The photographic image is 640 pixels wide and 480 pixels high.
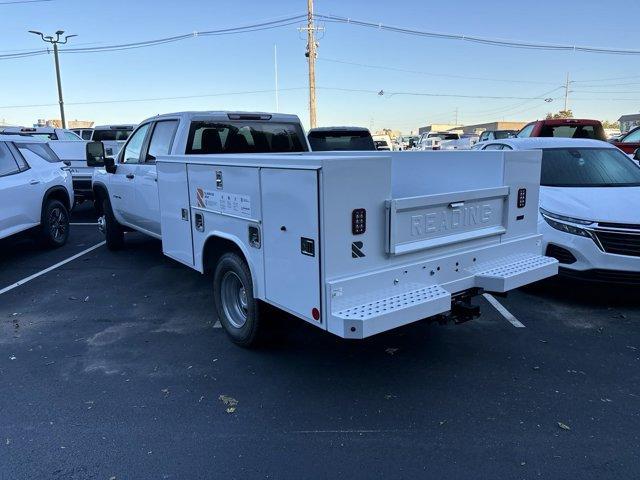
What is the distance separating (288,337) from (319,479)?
6.89 ft

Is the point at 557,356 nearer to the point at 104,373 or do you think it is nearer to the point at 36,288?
the point at 104,373

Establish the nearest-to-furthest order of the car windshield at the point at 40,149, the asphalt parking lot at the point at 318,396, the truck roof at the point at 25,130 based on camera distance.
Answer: the asphalt parking lot at the point at 318,396 → the car windshield at the point at 40,149 → the truck roof at the point at 25,130

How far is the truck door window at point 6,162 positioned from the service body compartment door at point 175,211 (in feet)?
12.8

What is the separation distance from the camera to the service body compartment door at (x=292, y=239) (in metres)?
3.30

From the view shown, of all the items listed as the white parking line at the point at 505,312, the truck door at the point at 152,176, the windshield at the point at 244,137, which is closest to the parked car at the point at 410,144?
the windshield at the point at 244,137

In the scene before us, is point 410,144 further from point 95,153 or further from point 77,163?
point 95,153

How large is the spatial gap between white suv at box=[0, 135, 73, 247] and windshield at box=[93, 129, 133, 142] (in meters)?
5.02

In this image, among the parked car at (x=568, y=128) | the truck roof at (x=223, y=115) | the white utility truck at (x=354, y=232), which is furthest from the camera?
the parked car at (x=568, y=128)

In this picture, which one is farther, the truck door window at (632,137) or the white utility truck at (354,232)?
the truck door window at (632,137)

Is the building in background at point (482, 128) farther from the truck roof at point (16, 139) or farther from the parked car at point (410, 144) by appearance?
the truck roof at point (16, 139)

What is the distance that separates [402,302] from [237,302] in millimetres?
1866

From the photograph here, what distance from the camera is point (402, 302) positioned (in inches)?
136

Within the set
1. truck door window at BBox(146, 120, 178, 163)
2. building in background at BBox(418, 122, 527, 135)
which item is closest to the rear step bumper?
truck door window at BBox(146, 120, 178, 163)

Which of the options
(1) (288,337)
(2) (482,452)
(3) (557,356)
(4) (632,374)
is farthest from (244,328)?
(4) (632,374)
